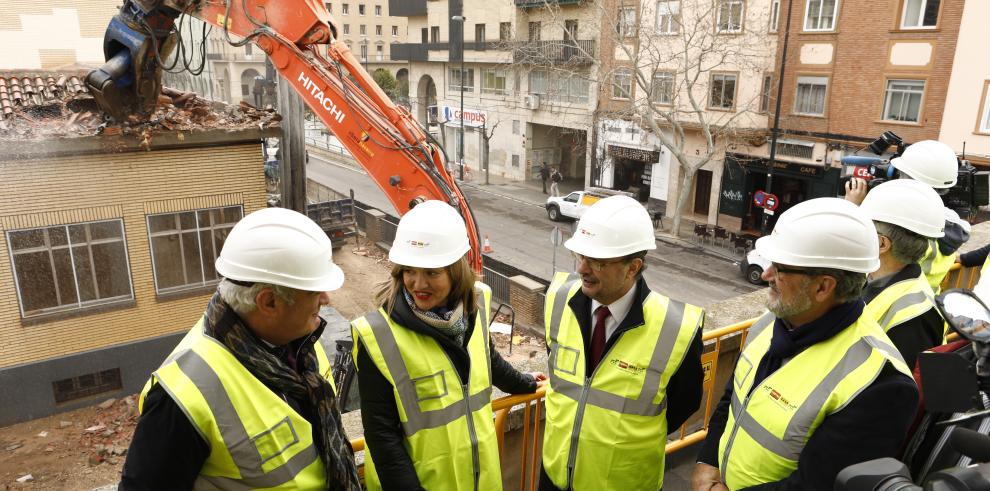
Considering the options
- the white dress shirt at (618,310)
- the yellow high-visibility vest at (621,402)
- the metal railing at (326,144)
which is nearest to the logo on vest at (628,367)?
the yellow high-visibility vest at (621,402)

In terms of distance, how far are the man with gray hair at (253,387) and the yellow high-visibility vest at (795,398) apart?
147 centimetres

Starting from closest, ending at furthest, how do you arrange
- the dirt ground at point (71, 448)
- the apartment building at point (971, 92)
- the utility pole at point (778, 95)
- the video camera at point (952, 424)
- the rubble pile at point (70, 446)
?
the video camera at point (952, 424) → the dirt ground at point (71, 448) → the rubble pile at point (70, 446) → the apartment building at point (971, 92) → the utility pole at point (778, 95)

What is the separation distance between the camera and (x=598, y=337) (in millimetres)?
2850

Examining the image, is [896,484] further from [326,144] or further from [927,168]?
[326,144]

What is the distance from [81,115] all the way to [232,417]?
8.49m

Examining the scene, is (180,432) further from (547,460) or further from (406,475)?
(547,460)

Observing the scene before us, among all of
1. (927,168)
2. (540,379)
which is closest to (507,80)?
(927,168)

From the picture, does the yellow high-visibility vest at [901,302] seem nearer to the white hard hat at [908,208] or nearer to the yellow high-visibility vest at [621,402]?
the white hard hat at [908,208]

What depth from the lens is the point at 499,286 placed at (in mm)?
14117

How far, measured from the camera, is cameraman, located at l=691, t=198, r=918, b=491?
202 cm

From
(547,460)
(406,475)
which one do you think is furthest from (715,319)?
(406,475)

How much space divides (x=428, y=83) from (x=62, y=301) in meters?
30.9

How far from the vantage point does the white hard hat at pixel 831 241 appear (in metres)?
2.25

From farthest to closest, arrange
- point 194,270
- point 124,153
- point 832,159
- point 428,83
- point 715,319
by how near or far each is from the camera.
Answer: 1. point 428,83
2. point 832,159
3. point 194,270
4. point 124,153
5. point 715,319
